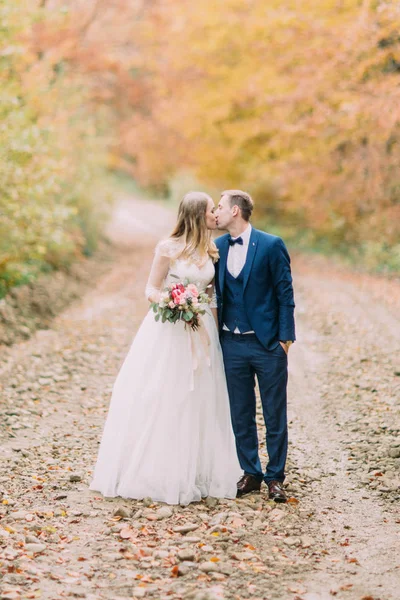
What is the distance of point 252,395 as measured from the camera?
5.71m

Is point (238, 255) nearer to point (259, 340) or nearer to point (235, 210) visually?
point (235, 210)

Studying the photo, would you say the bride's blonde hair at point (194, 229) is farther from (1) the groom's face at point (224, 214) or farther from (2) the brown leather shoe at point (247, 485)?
(2) the brown leather shoe at point (247, 485)

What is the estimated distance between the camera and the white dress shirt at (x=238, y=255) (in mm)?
5547

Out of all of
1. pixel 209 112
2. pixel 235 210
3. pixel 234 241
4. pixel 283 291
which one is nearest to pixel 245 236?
pixel 234 241

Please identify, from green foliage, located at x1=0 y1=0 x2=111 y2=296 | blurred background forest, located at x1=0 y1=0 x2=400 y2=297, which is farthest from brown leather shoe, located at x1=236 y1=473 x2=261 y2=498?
blurred background forest, located at x1=0 y1=0 x2=400 y2=297

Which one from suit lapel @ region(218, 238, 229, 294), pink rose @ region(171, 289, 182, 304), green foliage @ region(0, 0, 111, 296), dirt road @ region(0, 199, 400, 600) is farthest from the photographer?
green foliage @ region(0, 0, 111, 296)

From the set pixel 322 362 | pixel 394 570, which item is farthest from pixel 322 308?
pixel 394 570

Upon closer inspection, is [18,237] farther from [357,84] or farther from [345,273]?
[345,273]

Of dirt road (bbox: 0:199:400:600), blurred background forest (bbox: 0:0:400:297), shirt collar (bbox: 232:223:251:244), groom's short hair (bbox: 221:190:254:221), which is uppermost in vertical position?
blurred background forest (bbox: 0:0:400:297)

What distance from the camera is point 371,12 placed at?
14938mm

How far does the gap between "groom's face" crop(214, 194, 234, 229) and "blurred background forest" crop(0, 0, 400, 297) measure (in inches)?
247

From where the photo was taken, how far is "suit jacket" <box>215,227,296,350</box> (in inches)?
214

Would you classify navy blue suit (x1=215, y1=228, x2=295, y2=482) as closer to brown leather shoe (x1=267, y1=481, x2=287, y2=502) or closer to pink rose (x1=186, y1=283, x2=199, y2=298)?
brown leather shoe (x1=267, y1=481, x2=287, y2=502)

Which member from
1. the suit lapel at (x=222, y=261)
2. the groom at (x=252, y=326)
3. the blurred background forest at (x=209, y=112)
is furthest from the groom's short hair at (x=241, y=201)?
the blurred background forest at (x=209, y=112)
